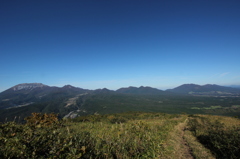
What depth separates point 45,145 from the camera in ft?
14.0

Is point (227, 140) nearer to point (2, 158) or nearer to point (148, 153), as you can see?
point (148, 153)

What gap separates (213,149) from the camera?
8094 mm

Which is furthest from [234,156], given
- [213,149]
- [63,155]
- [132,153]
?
[63,155]

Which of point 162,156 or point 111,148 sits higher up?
point 111,148

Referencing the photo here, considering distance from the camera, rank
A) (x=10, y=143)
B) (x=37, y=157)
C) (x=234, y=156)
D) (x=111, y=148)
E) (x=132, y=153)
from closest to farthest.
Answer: (x=37, y=157) → (x=10, y=143) → (x=111, y=148) → (x=132, y=153) → (x=234, y=156)

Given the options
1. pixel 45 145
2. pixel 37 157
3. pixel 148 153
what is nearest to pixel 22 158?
pixel 37 157

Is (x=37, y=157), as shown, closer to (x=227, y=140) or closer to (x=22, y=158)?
(x=22, y=158)

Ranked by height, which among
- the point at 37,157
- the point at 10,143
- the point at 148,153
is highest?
the point at 10,143

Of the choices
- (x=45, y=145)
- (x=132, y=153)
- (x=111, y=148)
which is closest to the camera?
(x=45, y=145)

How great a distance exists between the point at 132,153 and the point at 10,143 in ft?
16.6

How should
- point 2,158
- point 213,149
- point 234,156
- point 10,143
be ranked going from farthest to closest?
1. point 213,149
2. point 234,156
3. point 10,143
4. point 2,158

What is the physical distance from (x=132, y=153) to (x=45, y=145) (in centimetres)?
397

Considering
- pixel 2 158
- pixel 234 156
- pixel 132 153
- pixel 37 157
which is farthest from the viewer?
pixel 234 156

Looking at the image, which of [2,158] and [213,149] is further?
[213,149]
